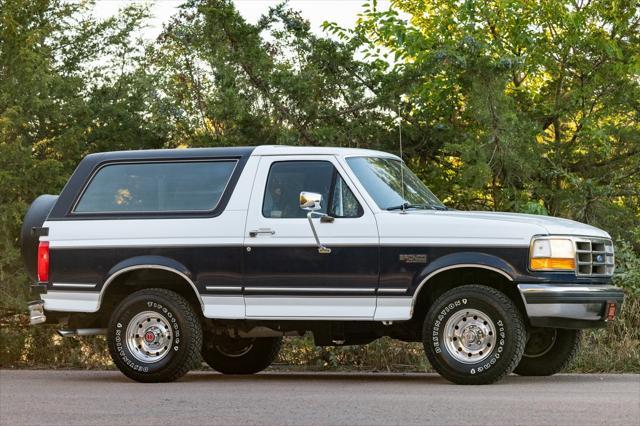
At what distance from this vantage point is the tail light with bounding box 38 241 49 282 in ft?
41.4

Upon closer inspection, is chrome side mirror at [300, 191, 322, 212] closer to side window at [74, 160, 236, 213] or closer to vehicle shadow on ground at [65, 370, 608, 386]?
side window at [74, 160, 236, 213]

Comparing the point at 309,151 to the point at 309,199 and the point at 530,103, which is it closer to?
the point at 309,199

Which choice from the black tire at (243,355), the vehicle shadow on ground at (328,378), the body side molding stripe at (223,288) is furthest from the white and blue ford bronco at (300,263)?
the black tire at (243,355)

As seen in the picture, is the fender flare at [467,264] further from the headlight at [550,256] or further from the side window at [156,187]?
the side window at [156,187]

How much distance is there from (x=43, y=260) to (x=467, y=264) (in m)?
4.18

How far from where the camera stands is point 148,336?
40.2ft

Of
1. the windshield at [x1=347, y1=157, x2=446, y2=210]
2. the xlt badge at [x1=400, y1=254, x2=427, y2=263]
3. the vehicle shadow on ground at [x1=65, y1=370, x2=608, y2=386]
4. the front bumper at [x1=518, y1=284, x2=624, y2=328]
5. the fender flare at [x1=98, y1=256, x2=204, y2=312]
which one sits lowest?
the vehicle shadow on ground at [x1=65, y1=370, x2=608, y2=386]

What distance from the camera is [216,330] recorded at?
41.5 feet

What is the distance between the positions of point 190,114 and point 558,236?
25.1 feet

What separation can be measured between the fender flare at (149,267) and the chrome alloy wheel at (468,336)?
7.77ft

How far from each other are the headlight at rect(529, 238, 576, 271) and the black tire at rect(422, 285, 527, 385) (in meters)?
0.41

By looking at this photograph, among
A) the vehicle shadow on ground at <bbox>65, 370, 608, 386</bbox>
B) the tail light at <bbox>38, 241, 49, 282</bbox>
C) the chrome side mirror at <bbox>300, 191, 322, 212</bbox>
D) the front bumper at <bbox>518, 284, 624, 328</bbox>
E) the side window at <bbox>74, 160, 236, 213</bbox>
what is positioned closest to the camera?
the front bumper at <bbox>518, 284, 624, 328</bbox>

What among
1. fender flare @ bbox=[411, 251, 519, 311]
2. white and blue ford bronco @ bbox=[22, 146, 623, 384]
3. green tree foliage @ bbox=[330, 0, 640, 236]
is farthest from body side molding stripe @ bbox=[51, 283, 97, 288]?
green tree foliage @ bbox=[330, 0, 640, 236]

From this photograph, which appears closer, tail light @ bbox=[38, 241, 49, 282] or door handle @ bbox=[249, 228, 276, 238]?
door handle @ bbox=[249, 228, 276, 238]
